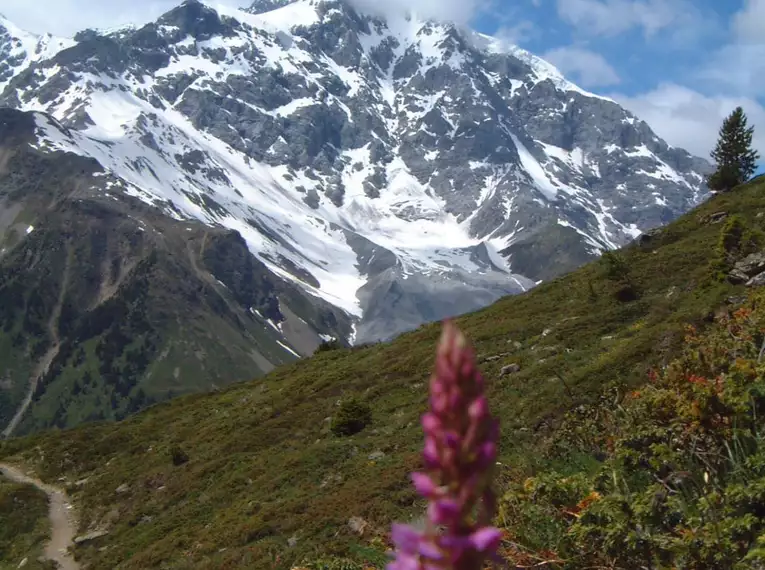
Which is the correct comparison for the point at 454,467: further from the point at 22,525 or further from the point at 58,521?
the point at 22,525

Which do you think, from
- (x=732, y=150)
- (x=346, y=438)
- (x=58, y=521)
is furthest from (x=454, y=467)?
(x=732, y=150)

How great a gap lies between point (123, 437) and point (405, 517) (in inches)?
1377

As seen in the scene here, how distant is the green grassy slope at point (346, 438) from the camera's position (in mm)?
18766

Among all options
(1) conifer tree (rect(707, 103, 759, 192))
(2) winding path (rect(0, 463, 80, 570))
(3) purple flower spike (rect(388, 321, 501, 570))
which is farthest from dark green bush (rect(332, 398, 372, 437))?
(1) conifer tree (rect(707, 103, 759, 192))

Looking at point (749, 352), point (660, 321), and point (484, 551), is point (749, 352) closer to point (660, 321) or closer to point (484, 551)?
point (484, 551)

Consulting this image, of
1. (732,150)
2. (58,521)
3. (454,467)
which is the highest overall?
(732,150)

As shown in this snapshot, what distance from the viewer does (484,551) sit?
172 centimetres

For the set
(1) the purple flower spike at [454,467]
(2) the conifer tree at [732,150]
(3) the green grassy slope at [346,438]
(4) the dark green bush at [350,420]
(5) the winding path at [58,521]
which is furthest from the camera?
(2) the conifer tree at [732,150]

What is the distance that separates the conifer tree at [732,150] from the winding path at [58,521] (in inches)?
1990

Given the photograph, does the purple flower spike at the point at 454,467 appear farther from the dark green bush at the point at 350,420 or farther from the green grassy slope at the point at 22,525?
the green grassy slope at the point at 22,525

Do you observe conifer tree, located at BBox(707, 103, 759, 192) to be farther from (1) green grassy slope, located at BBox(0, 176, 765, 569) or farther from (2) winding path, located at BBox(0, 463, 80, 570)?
(2) winding path, located at BBox(0, 463, 80, 570)

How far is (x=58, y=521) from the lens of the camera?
3406 cm

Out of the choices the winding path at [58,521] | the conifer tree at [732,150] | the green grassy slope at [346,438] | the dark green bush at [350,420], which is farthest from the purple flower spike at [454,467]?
the conifer tree at [732,150]

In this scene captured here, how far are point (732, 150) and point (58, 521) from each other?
180 feet
